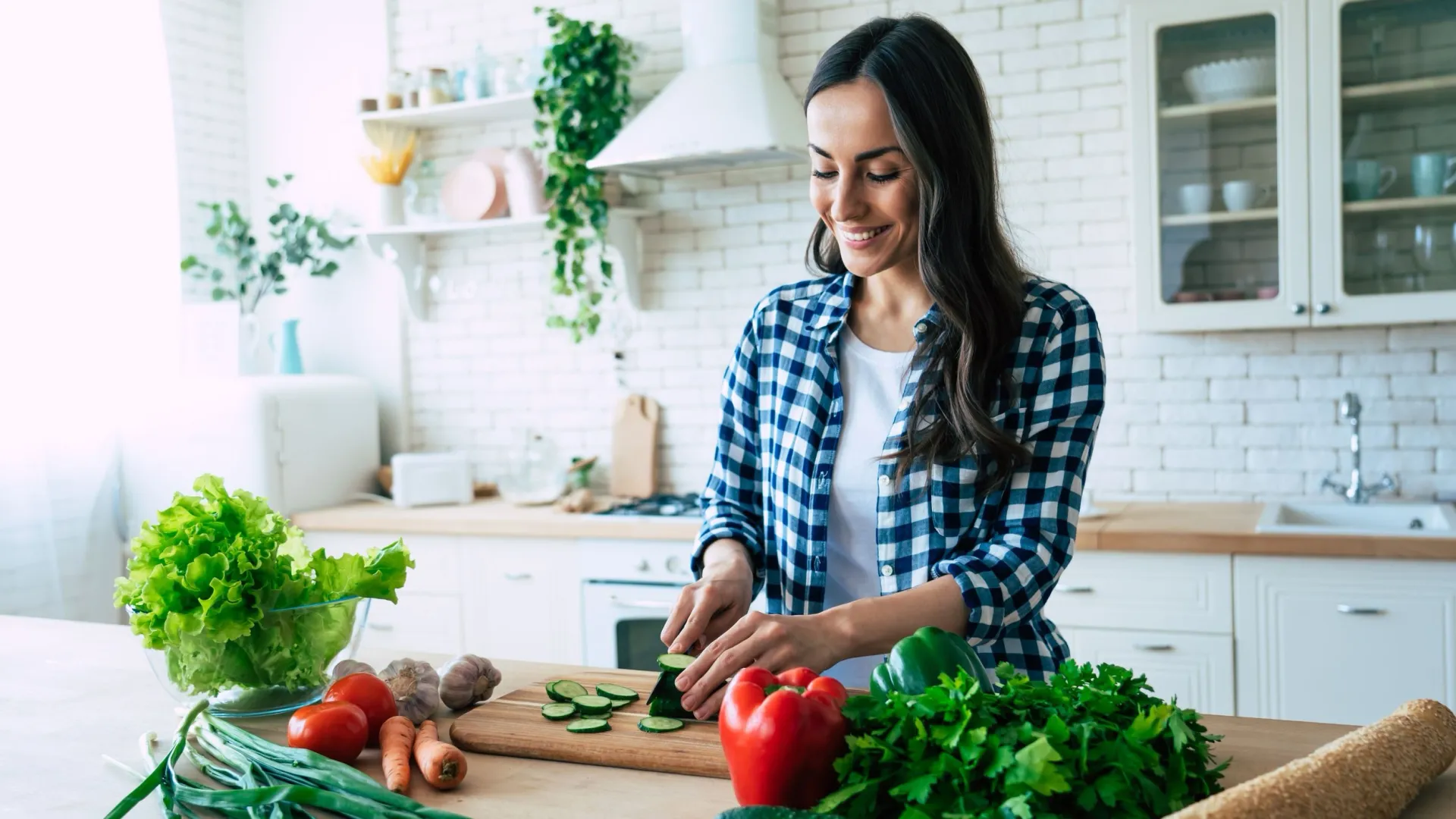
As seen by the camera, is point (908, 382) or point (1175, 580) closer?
point (908, 382)

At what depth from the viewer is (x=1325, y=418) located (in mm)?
3490

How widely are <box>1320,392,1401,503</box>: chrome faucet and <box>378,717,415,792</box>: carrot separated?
9.45ft

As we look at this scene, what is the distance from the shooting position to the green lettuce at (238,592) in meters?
1.48

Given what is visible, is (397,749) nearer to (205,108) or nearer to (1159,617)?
(1159,617)

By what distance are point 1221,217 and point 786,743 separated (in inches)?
105

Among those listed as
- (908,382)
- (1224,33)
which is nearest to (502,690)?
(908,382)

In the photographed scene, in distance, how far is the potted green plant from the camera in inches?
181

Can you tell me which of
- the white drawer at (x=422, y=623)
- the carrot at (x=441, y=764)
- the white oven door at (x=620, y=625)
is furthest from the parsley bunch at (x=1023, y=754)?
the white drawer at (x=422, y=623)

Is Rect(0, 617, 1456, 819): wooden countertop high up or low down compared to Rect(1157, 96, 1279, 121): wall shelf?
down

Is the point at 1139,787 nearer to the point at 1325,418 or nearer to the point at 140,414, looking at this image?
the point at 1325,418

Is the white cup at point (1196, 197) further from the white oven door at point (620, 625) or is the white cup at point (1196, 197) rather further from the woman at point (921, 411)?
the white oven door at point (620, 625)

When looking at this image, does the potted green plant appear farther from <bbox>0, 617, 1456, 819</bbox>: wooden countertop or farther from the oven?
<bbox>0, 617, 1456, 819</bbox>: wooden countertop

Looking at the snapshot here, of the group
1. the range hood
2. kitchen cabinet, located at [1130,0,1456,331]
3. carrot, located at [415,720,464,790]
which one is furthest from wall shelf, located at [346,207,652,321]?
carrot, located at [415,720,464,790]

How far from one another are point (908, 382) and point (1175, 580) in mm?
1613
